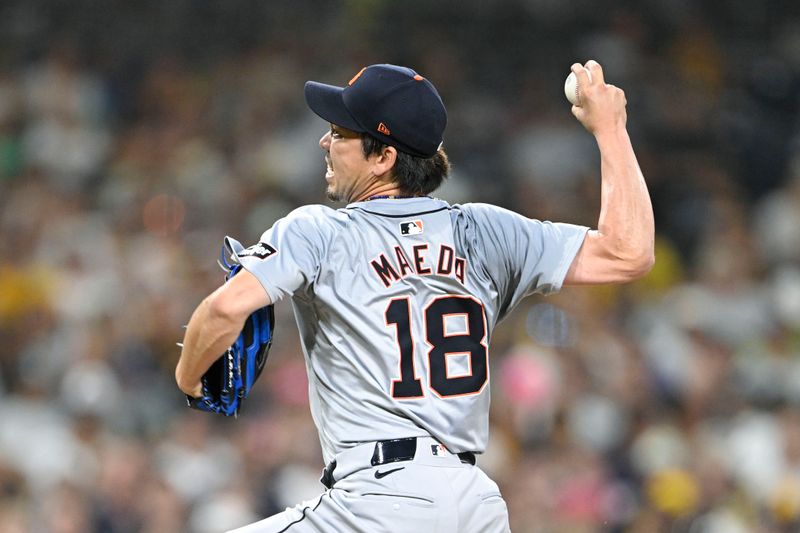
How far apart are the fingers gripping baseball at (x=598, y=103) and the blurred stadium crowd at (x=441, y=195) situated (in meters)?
3.71

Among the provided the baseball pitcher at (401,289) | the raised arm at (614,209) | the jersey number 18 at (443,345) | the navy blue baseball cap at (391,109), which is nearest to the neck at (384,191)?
the baseball pitcher at (401,289)

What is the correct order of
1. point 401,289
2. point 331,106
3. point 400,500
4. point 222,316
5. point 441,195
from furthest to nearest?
point 441,195 < point 331,106 < point 401,289 < point 400,500 < point 222,316

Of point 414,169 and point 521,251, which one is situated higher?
point 414,169

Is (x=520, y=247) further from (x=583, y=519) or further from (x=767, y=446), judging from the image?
(x=767, y=446)

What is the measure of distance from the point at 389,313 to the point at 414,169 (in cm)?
44

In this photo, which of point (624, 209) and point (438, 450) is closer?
point (438, 450)

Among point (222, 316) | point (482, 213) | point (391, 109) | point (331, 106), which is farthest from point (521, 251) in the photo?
point (222, 316)

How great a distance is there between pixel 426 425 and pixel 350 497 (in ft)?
0.82

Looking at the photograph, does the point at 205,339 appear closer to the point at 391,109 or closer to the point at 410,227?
the point at 410,227

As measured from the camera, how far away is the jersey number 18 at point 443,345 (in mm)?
2869

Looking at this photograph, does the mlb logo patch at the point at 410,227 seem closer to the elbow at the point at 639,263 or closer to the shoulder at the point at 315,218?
the shoulder at the point at 315,218

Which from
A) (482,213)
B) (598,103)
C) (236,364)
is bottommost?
(236,364)

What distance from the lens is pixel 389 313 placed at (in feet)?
9.46

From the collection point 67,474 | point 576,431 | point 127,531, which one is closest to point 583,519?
point 576,431
